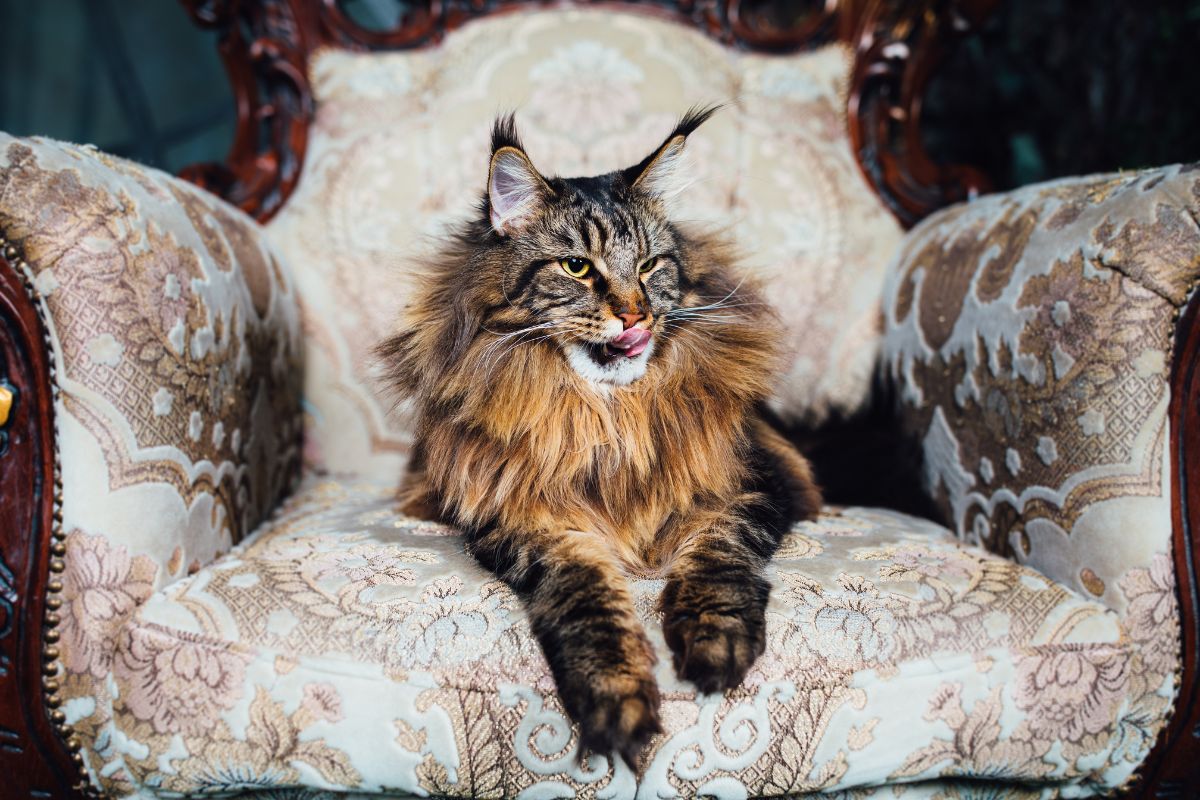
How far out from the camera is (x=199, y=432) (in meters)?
1.05

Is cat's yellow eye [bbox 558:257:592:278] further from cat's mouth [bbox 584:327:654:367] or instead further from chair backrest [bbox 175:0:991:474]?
chair backrest [bbox 175:0:991:474]

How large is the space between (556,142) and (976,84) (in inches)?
67.3

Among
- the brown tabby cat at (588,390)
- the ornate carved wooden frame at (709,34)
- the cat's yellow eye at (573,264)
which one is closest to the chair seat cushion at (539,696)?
the brown tabby cat at (588,390)

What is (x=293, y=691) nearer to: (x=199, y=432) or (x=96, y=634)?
(x=96, y=634)

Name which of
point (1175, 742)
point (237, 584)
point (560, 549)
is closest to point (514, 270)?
point (560, 549)

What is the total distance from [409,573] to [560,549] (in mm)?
184

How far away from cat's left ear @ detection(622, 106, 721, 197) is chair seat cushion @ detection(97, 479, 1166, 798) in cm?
59

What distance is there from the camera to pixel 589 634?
81 cm

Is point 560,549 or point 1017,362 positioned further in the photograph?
point 1017,362

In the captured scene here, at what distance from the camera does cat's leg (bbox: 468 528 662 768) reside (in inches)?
29.8

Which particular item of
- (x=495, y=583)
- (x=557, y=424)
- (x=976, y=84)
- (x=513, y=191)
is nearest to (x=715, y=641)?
(x=495, y=583)

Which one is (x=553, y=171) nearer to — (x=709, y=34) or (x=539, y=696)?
(x=709, y=34)

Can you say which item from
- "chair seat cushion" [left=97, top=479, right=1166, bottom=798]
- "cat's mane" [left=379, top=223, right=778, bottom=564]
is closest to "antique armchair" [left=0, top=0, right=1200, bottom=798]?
"chair seat cushion" [left=97, top=479, right=1166, bottom=798]

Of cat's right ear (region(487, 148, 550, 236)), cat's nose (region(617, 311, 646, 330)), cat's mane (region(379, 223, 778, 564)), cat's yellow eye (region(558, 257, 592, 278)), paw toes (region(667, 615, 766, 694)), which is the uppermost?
cat's right ear (region(487, 148, 550, 236))
